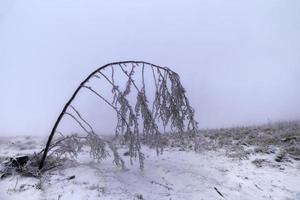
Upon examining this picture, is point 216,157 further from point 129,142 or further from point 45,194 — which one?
point 45,194

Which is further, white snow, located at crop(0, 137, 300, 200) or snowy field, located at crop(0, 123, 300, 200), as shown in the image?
snowy field, located at crop(0, 123, 300, 200)

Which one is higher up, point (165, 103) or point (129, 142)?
point (165, 103)

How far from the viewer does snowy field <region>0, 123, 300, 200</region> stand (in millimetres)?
8398

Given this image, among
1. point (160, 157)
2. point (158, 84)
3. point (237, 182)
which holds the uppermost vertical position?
point (158, 84)

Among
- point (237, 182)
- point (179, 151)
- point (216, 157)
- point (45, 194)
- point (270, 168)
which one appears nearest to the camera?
point (45, 194)

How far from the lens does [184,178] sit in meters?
9.98

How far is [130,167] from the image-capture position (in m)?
10.7

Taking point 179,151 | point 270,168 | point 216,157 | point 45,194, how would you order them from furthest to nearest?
point 179,151 → point 216,157 → point 270,168 → point 45,194

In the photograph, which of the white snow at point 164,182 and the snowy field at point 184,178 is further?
the snowy field at point 184,178

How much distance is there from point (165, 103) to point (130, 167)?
7.96 ft

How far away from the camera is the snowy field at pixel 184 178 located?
8398 mm

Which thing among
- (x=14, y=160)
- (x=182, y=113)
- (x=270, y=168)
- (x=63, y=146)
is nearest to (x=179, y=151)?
(x=270, y=168)

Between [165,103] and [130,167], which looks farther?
[130,167]

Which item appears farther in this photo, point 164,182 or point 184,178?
point 184,178
